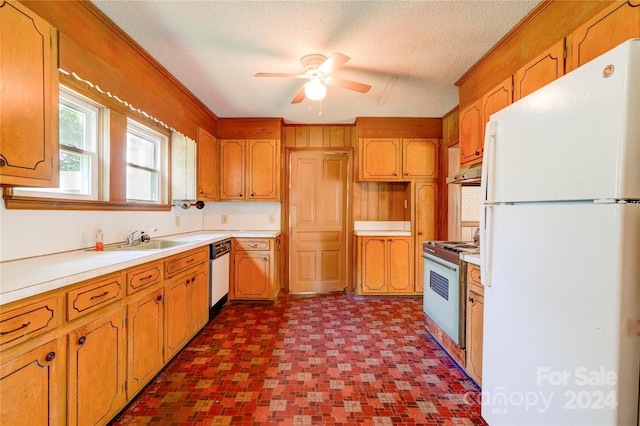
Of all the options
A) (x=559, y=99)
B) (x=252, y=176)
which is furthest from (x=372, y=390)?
(x=252, y=176)

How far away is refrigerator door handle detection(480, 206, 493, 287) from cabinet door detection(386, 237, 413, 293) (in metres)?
2.30

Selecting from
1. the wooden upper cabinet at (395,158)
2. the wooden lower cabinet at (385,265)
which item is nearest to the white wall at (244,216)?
the wooden lower cabinet at (385,265)

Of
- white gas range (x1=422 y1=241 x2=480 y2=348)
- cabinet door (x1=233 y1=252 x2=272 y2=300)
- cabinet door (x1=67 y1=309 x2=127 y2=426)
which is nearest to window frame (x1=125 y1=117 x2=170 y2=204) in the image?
cabinet door (x1=233 y1=252 x2=272 y2=300)

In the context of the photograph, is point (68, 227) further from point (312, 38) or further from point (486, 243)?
point (486, 243)

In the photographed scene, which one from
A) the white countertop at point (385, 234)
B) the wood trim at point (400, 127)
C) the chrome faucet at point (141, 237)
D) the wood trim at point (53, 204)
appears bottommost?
the white countertop at point (385, 234)

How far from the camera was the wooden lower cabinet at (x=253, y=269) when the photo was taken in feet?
11.2

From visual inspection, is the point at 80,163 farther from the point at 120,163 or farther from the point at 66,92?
the point at 66,92

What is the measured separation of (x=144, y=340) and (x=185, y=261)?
2.20 feet

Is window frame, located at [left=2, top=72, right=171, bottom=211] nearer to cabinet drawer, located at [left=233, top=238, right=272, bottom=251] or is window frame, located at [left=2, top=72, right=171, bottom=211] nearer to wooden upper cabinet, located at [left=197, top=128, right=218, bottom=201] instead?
wooden upper cabinet, located at [left=197, top=128, right=218, bottom=201]

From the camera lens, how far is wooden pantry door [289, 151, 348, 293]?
159 inches

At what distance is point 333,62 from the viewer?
1908 millimetres

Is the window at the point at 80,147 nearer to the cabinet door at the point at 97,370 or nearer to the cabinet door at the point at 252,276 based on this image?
the cabinet door at the point at 97,370

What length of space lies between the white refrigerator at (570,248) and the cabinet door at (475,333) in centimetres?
44

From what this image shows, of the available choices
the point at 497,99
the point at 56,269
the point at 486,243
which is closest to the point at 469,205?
the point at 497,99
